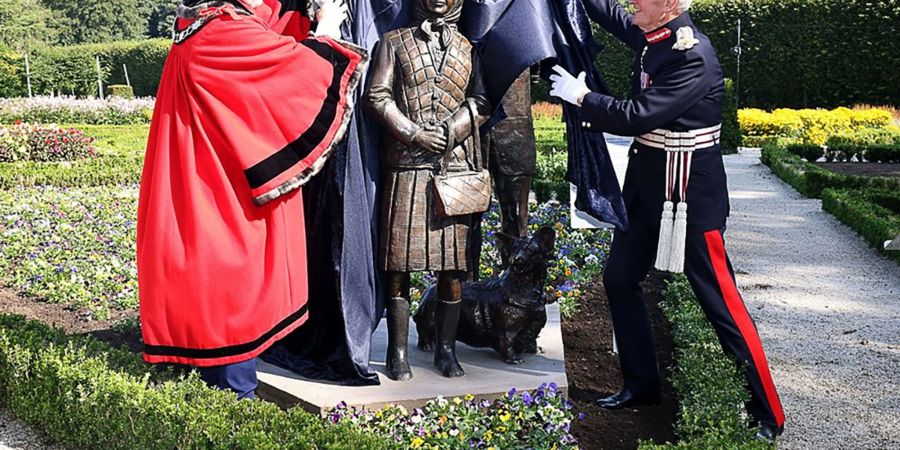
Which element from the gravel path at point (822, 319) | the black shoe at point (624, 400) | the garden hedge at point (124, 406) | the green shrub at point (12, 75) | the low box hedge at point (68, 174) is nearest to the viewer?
the garden hedge at point (124, 406)

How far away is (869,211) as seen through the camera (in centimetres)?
903

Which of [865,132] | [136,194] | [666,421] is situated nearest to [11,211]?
[136,194]

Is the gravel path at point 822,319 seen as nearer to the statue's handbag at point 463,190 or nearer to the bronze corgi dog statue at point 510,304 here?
the bronze corgi dog statue at point 510,304

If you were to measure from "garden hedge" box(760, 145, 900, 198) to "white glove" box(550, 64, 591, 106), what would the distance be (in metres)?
8.08

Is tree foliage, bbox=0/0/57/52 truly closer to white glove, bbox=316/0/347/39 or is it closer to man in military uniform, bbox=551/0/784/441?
white glove, bbox=316/0/347/39

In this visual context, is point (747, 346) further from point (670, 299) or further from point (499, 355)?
point (670, 299)

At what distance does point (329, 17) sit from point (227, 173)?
29.0 inches

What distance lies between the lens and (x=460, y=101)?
3.98m

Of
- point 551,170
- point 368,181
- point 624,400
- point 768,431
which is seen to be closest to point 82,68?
point 551,170

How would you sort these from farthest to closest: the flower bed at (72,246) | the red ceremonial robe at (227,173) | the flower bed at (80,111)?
the flower bed at (80,111)
the flower bed at (72,246)
the red ceremonial robe at (227,173)

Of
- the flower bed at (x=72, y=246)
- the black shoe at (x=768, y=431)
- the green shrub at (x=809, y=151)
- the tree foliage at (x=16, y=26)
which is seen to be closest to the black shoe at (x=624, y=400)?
the black shoe at (x=768, y=431)

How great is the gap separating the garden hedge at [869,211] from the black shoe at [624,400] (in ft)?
14.0

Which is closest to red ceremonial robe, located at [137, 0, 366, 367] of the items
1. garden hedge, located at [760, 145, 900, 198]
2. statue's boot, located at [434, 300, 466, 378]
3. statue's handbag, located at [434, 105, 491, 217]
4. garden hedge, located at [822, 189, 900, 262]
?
statue's handbag, located at [434, 105, 491, 217]

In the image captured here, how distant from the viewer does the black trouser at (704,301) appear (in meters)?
3.81
